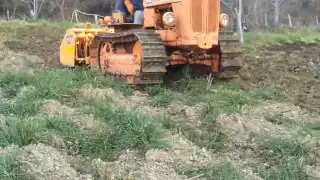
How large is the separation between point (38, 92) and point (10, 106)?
0.75m

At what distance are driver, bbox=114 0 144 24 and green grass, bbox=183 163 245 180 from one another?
5.26 metres

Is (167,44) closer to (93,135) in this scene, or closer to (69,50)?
(69,50)

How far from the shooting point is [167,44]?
339 inches

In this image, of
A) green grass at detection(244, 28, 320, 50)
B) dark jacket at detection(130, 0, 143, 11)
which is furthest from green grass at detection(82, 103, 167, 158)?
green grass at detection(244, 28, 320, 50)

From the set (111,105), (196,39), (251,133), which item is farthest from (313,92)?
(111,105)

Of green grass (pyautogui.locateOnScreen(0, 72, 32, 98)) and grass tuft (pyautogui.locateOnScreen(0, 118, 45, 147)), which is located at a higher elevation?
green grass (pyautogui.locateOnScreen(0, 72, 32, 98))

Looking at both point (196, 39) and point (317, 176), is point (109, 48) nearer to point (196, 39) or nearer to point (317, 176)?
point (196, 39)

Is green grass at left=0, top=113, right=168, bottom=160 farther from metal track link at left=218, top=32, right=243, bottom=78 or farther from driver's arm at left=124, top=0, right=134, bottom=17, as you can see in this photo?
driver's arm at left=124, top=0, right=134, bottom=17

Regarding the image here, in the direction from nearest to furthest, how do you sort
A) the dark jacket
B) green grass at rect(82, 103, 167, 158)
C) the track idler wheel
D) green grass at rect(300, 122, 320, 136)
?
green grass at rect(82, 103, 167, 158) < green grass at rect(300, 122, 320, 136) < the track idler wheel < the dark jacket

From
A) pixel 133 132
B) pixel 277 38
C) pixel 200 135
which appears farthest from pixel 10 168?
pixel 277 38

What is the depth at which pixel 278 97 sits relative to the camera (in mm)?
7945

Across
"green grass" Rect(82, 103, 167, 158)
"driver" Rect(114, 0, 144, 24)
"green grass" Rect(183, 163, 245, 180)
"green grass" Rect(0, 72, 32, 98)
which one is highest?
"driver" Rect(114, 0, 144, 24)

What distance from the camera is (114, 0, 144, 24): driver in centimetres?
945

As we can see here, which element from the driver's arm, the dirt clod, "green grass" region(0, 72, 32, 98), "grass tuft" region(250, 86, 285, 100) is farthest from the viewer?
the driver's arm
